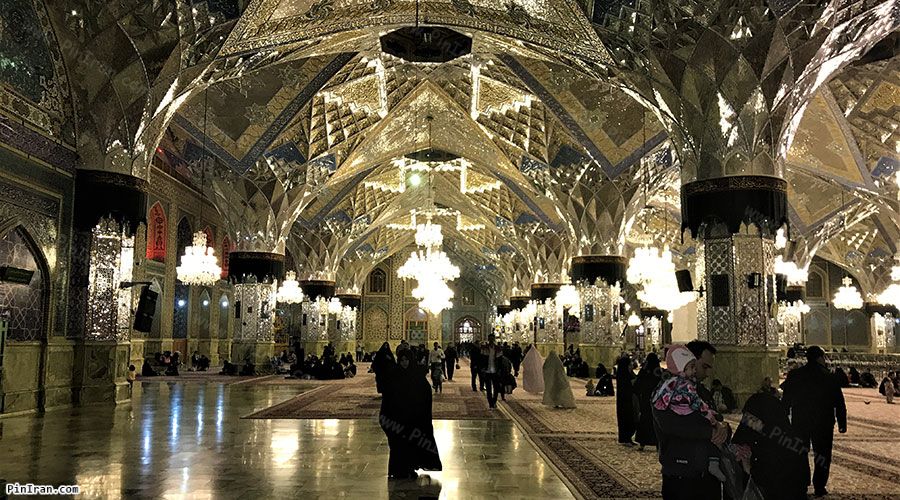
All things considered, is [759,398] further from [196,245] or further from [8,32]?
[196,245]

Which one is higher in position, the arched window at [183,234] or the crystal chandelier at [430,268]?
the arched window at [183,234]

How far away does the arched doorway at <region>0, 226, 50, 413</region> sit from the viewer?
8469mm

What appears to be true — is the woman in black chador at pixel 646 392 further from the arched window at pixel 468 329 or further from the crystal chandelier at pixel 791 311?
the arched window at pixel 468 329

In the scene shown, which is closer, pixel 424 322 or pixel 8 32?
pixel 8 32

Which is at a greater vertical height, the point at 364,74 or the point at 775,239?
the point at 364,74

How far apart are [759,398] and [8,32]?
865 cm

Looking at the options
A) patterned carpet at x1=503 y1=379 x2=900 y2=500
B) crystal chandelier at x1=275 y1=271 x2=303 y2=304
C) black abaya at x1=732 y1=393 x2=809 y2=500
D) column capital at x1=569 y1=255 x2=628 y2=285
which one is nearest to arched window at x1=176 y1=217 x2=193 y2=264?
crystal chandelier at x1=275 y1=271 x2=303 y2=304

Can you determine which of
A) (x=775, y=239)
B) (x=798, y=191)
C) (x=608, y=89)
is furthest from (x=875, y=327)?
(x=775, y=239)

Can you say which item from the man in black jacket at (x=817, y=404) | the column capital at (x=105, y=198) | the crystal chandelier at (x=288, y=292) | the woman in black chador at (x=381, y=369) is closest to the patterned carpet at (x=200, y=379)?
the crystal chandelier at (x=288, y=292)

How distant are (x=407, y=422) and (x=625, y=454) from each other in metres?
2.19

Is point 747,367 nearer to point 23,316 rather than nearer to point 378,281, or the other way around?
point 23,316

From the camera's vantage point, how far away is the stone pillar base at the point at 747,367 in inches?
348

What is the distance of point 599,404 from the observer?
11.6m

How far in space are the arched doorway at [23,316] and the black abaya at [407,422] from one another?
5281mm
